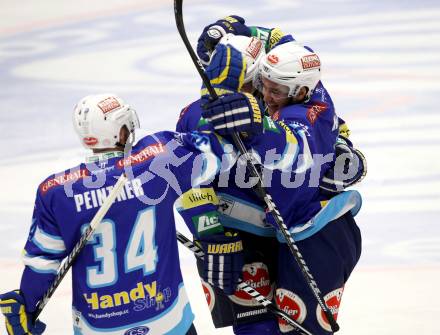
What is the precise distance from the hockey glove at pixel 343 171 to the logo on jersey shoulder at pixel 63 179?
105 centimetres

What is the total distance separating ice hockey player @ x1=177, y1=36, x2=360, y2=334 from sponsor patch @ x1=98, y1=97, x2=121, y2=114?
0.50 m

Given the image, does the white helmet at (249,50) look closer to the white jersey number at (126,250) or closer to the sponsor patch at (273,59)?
the sponsor patch at (273,59)

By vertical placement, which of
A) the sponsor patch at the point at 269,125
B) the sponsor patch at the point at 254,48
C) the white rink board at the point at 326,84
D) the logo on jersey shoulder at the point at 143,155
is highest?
the sponsor patch at the point at 254,48

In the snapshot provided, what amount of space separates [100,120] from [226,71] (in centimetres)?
52

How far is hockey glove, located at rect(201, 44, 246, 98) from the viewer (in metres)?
3.77

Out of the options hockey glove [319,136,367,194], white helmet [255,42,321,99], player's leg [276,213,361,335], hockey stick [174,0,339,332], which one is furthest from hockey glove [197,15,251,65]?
player's leg [276,213,361,335]

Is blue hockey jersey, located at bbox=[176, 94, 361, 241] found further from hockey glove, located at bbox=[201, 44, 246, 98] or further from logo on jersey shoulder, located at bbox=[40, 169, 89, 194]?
logo on jersey shoulder, located at bbox=[40, 169, 89, 194]

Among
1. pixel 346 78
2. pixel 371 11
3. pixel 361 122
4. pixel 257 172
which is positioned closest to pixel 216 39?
pixel 257 172

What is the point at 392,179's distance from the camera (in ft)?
22.3

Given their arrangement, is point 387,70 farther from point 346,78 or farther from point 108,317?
point 108,317

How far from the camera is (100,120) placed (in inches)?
138

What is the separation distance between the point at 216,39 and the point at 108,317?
1.33 metres

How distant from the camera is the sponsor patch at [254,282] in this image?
4.20m

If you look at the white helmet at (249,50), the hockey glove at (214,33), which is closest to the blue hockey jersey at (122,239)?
the white helmet at (249,50)
